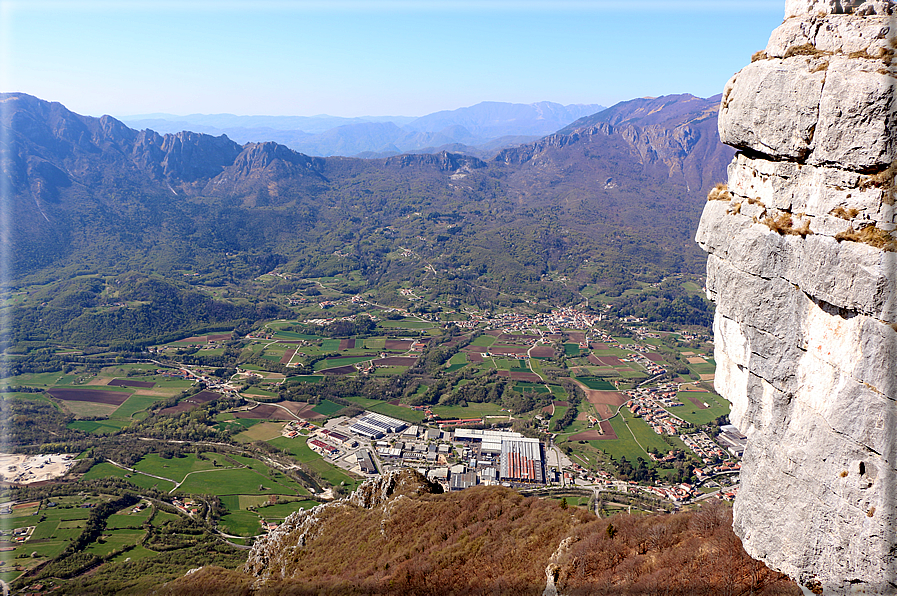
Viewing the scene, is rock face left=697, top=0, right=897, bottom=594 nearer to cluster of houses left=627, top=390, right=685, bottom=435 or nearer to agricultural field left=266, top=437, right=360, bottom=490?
agricultural field left=266, top=437, right=360, bottom=490

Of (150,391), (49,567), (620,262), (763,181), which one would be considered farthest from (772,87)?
(620,262)

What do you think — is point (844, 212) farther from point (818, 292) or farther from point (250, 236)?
point (250, 236)

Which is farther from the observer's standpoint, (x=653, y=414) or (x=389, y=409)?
(x=389, y=409)

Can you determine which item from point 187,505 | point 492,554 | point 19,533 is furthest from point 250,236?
point 492,554

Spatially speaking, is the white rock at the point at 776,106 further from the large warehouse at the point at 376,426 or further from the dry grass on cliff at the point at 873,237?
the large warehouse at the point at 376,426

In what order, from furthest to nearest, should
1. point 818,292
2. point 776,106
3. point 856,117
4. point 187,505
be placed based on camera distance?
point 187,505
point 776,106
point 818,292
point 856,117

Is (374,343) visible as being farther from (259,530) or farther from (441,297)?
(259,530)

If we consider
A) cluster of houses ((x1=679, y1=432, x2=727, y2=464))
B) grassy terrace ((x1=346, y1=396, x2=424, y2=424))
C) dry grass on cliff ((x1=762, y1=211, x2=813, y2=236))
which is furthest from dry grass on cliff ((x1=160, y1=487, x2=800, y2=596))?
cluster of houses ((x1=679, y1=432, x2=727, y2=464))
